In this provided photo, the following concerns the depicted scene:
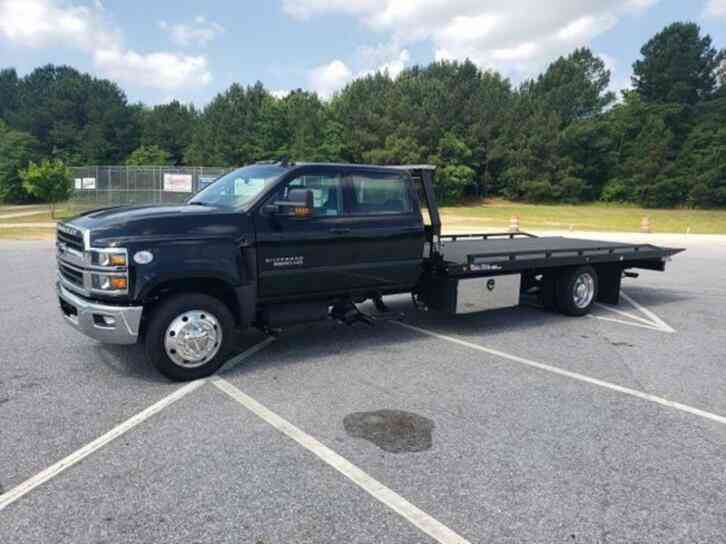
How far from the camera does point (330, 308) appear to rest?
21.1 ft

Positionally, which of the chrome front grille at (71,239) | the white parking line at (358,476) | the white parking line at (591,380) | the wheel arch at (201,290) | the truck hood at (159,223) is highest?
the truck hood at (159,223)

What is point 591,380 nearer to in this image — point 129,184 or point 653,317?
point 653,317

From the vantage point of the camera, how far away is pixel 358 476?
3.67m

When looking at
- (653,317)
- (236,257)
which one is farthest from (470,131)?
(236,257)

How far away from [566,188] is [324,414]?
216 ft

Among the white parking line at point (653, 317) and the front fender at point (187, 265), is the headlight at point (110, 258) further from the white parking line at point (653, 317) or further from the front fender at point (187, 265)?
the white parking line at point (653, 317)

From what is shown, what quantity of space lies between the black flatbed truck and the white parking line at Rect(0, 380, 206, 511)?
0.37 metres

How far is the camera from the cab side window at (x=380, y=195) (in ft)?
20.6

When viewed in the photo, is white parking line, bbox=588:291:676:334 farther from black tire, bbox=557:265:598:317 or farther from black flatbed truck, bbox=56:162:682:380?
black flatbed truck, bbox=56:162:682:380

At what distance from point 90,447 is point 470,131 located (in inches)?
2607

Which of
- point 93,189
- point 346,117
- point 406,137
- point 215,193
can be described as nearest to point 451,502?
point 215,193

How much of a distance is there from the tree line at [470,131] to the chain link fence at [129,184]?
26.0 meters

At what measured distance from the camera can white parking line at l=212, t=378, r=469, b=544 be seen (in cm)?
310

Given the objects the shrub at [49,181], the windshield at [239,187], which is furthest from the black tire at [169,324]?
the shrub at [49,181]
